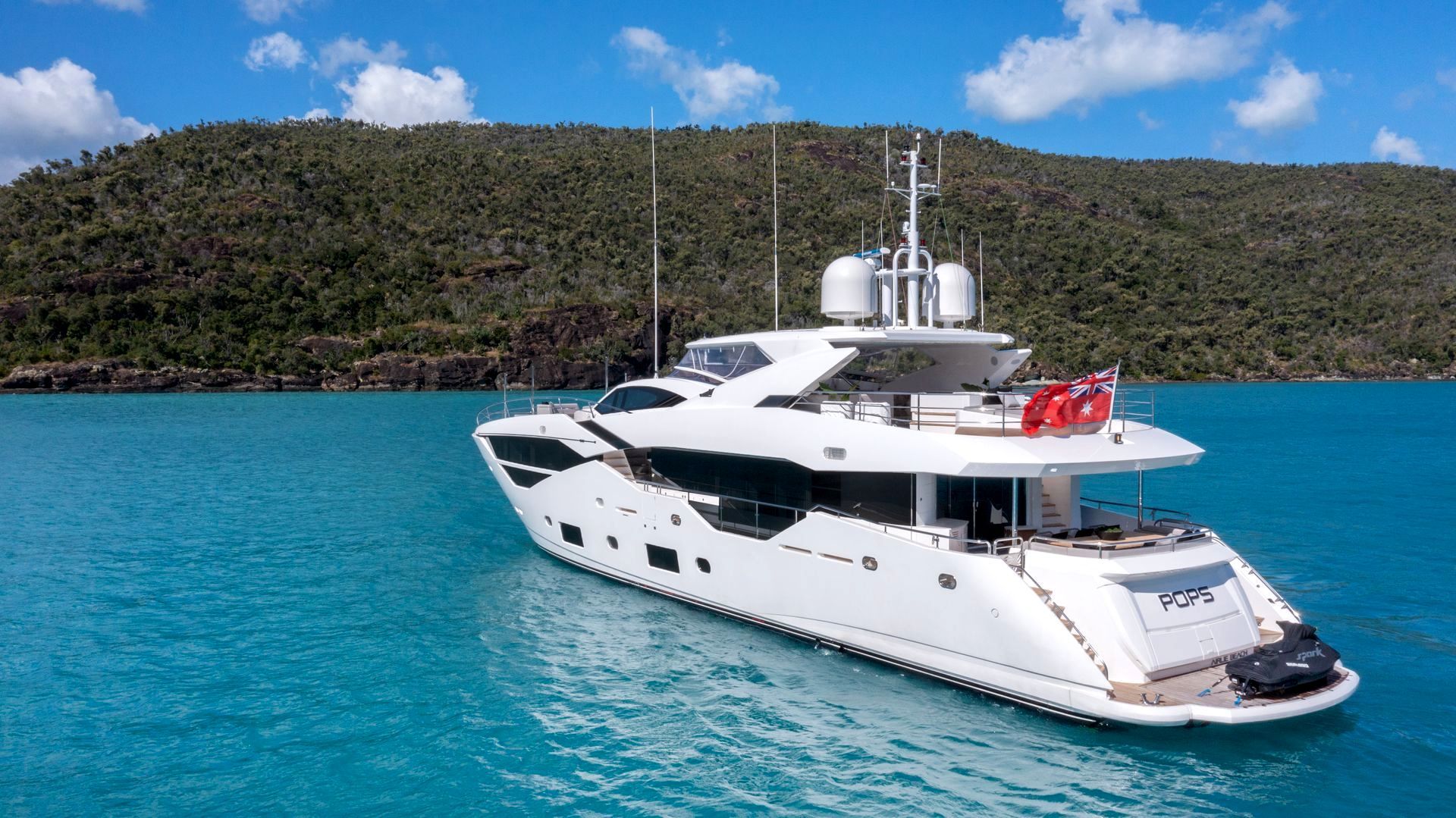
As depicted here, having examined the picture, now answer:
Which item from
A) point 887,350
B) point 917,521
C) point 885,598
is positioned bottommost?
point 885,598

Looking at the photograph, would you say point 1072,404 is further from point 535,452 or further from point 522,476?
point 522,476

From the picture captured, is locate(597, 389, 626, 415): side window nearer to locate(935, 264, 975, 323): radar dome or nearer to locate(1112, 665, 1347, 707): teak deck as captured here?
locate(935, 264, 975, 323): radar dome

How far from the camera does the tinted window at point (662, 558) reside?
1448 centimetres

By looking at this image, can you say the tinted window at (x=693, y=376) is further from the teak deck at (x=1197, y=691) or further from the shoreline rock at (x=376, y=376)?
the shoreline rock at (x=376, y=376)

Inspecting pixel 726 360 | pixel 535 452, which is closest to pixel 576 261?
pixel 535 452

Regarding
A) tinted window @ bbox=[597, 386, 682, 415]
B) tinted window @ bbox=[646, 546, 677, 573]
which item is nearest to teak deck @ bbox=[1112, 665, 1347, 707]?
tinted window @ bbox=[646, 546, 677, 573]

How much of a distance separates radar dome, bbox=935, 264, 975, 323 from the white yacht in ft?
0.11

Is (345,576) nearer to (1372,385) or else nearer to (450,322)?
(450,322)

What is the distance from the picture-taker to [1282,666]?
9.34 metres

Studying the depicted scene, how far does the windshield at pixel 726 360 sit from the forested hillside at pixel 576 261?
186 feet

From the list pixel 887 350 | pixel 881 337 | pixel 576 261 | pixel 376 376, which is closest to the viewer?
pixel 881 337

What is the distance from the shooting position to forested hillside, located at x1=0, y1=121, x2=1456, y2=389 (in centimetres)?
7512

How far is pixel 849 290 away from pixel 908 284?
3.57ft

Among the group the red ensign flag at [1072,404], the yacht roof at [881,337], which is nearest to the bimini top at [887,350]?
the yacht roof at [881,337]
